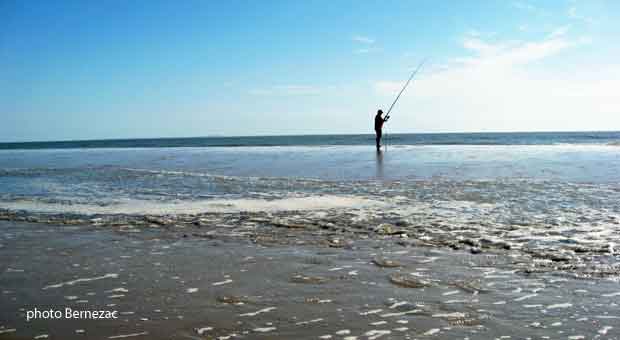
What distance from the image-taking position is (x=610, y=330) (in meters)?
3.27

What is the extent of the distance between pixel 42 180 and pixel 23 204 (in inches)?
235

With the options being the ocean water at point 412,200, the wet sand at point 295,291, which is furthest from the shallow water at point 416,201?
the wet sand at point 295,291

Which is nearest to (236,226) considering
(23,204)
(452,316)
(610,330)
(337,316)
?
(337,316)

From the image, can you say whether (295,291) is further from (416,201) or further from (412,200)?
(412,200)

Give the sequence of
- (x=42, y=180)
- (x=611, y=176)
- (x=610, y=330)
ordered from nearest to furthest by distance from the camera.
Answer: (x=610, y=330), (x=611, y=176), (x=42, y=180)

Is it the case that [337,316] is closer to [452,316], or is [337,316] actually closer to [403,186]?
[452,316]

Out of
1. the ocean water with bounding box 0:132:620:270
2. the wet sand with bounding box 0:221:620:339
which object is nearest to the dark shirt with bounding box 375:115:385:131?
the ocean water with bounding box 0:132:620:270

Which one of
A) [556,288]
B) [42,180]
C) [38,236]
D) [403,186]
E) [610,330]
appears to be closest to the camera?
[610,330]

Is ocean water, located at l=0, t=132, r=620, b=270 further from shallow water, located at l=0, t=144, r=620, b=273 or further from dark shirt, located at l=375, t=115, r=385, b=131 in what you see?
dark shirt, located at l=375, t=115, r=385, b=131

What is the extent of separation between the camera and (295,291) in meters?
4.14

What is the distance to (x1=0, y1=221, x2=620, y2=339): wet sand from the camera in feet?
11.0

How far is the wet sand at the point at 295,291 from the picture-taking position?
3.35 m

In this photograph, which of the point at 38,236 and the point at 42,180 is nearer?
the point at 38,236

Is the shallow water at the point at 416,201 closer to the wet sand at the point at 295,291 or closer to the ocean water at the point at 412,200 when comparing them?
the ocean water at the point at 412,200
